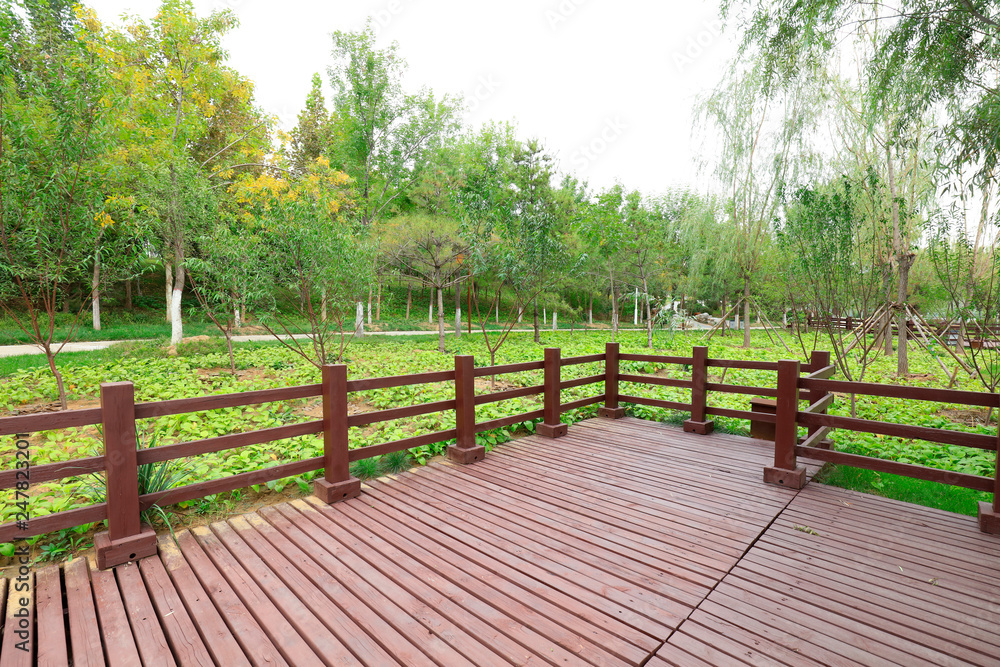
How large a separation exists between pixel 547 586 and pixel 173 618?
1.86 meters

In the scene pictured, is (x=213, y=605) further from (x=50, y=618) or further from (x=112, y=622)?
(x=50, y=618)

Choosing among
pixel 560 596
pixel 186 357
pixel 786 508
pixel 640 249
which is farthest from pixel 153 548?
pixel 640 249

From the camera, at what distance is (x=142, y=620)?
221 centimetres

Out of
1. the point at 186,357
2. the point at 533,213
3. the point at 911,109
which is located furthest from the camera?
the point at 186,357

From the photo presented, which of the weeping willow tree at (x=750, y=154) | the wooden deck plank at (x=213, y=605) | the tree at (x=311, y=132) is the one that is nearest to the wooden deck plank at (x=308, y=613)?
the wooden deck plank at (x=213, y=605)

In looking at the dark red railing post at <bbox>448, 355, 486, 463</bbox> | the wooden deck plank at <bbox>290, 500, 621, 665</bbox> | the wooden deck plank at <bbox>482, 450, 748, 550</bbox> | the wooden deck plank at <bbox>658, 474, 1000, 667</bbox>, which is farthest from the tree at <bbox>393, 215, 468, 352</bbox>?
the wooden deck plank at <bbox>658, 474, 1000, 667</bbox>

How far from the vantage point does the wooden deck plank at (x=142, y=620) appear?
6.48ft

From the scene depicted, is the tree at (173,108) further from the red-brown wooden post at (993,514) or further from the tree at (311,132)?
the red-brown wooden post at (993,514)

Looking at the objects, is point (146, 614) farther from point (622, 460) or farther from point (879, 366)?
point (879, 366)

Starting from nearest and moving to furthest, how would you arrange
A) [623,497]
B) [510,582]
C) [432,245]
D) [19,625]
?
[19,625]
[510,582]
[623,497]
[432,245]

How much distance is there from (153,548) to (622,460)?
386 cm

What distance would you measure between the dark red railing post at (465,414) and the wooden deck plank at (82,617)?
9.13 ft

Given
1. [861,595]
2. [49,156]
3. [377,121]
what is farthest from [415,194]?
[861,595]

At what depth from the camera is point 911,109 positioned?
512 cm
